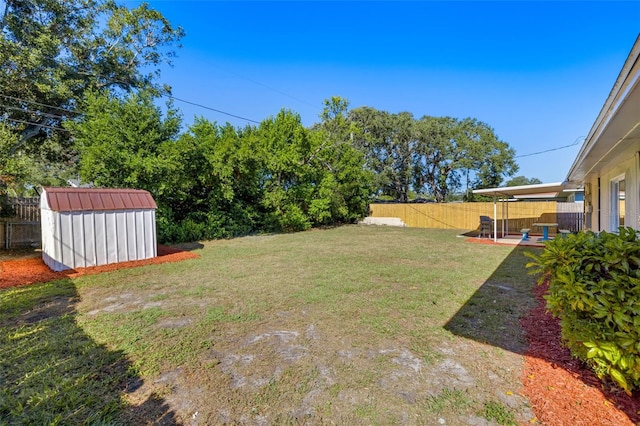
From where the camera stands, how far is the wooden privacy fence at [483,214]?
15102 mm

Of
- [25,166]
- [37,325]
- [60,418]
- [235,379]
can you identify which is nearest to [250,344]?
[235,379]

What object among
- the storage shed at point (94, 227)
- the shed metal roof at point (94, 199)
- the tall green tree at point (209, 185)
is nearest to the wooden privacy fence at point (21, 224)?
the tall green tree at point (209, 185)

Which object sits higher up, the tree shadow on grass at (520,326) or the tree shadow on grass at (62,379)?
the tree shadow on grass at (62,379)

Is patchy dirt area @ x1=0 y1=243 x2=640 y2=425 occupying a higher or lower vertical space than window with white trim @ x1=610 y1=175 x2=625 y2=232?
lower

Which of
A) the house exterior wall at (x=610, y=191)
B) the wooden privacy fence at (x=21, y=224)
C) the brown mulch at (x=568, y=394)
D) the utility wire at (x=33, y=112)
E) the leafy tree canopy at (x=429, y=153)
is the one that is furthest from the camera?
the leafy tree canopy at (x=429, y=153)

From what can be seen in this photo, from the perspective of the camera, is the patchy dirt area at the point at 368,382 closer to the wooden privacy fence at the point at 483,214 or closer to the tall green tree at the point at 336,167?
the wooden privacy fence at the point at 483,214

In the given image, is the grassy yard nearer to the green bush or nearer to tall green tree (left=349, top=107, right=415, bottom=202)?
the green bush

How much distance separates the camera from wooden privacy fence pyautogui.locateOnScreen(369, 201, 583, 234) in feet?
49.5

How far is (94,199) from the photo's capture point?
7.05 meters

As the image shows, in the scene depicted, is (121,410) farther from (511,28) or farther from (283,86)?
(283,86)

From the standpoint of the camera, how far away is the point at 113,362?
2.73 m

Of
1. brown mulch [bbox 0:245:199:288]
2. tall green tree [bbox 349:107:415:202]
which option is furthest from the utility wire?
tall green tree [bbox 349:107:415:202]

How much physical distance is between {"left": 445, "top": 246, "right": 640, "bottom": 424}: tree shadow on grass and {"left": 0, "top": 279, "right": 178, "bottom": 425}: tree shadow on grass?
3.07m

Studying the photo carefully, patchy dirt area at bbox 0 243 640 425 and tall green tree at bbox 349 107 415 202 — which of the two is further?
tall green tree at bbox 349 107 415 202
